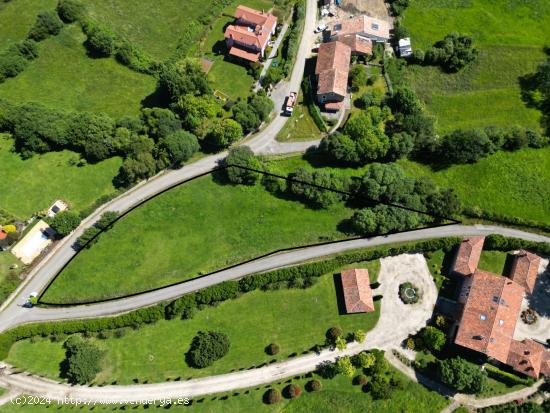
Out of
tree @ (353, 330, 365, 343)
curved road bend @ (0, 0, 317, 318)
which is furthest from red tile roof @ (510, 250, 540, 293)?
curved road bend @ (0, 0, 317, 318)

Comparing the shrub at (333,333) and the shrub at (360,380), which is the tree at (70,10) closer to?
the shrub at (333,333)

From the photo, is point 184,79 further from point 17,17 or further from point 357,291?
point 357,291

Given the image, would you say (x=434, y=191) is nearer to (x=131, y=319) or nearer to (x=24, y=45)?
(x=131, y=319)

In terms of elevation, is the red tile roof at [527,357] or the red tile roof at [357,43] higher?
the red tile roof at [357,43]

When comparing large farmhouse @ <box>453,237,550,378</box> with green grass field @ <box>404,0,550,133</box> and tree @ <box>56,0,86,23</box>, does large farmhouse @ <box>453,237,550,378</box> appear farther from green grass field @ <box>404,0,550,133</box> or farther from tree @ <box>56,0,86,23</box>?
tree @ <box>56,0,86,23</box>

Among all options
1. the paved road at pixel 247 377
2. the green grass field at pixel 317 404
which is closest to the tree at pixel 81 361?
the paved road at pixel 247 377

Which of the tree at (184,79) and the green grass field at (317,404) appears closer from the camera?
the green grass field at (317,404)

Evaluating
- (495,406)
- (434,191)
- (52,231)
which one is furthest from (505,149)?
(52,231)
